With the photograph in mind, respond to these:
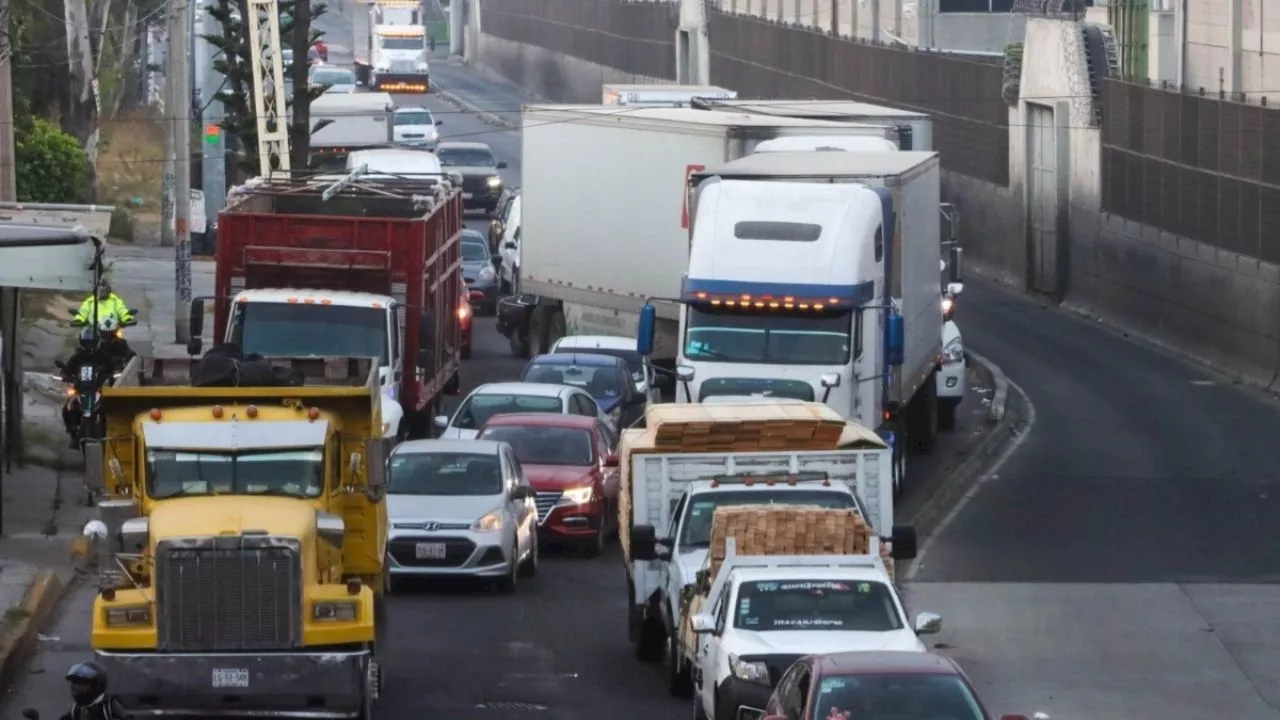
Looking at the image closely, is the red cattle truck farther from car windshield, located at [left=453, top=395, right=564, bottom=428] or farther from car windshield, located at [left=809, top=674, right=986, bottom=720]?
car windshield, located at [left=809, top=674, right=986, bottom=720]

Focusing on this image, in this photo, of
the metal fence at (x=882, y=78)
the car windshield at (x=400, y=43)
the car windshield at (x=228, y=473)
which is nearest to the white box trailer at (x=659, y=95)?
the metal fence at (x=882, y=78)

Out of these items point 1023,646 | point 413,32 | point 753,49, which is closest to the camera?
point 1023,646

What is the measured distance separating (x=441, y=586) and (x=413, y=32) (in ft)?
289

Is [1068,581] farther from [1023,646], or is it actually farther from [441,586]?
[441,586]

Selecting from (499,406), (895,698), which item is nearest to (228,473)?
(895,698)

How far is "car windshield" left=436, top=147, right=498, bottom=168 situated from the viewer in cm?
6562

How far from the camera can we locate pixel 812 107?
133 feet

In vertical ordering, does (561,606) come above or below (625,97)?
below

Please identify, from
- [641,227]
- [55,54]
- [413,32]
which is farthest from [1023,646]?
[413,32]

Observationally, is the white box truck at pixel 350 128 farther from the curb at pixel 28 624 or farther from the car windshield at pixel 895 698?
the car windshield at pixel 895 698

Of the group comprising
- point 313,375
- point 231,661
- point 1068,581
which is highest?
point 313,375

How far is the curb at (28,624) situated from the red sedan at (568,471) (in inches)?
215

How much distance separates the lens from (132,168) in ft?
239

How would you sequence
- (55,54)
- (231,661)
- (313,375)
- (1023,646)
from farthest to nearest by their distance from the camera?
(55,54), (1023,646), (313,375), (231,661)
